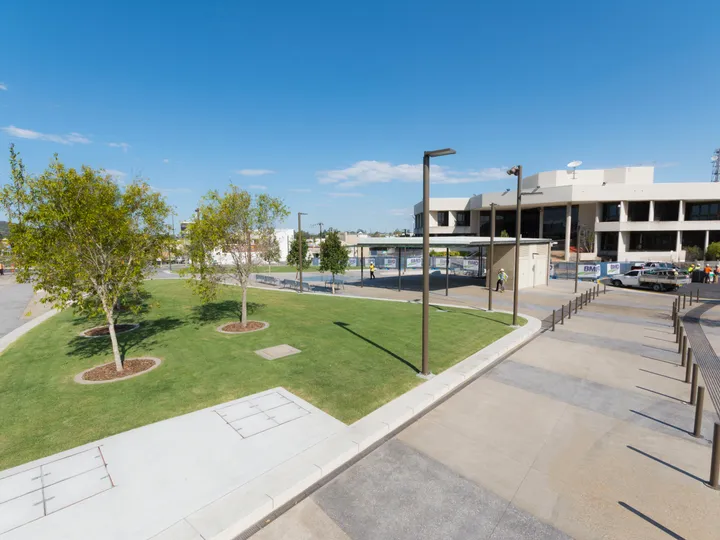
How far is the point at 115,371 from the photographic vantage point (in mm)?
9500

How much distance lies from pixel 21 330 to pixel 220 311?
765 cm

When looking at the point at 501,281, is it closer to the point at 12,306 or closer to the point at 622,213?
the point at 12,306

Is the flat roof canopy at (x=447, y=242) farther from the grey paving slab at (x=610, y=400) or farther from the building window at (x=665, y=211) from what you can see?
the building window at (x=665, y=211)

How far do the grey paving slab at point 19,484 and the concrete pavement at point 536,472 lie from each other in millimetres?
3481

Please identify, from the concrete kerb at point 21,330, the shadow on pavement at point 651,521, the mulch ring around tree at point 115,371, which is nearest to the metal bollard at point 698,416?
the shadow on pavement at point 651,521

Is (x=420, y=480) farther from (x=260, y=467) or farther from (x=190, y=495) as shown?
(x=190, y=495)

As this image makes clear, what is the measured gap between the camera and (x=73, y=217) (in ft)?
27.4

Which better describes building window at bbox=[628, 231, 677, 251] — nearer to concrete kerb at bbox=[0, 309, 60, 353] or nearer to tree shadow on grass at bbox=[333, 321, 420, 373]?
tree shadow on grass at bbox=[333, 321, 420, 373]

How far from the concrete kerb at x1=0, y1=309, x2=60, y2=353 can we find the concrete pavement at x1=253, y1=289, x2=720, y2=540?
1362 cm

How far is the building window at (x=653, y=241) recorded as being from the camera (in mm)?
61375

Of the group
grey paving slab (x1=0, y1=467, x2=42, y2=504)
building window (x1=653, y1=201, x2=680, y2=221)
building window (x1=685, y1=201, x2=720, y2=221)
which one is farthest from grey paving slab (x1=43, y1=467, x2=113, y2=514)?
building window (x1=685, y1=201, x2=720, y2=221)

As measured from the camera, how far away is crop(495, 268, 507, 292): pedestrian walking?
25.2 metres

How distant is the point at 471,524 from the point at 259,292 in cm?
2318

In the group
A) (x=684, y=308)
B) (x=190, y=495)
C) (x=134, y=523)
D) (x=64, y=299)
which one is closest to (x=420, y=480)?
(x=190, y=495)
